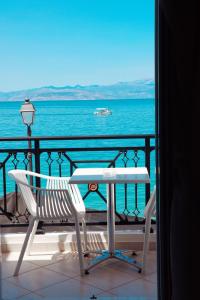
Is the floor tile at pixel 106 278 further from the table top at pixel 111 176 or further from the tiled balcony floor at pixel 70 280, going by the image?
the table top at pixel 111 176

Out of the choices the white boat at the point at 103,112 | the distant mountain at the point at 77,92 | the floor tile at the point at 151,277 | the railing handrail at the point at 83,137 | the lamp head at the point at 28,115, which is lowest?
the floor tile at the point at 151,277

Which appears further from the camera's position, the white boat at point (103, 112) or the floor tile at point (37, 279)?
the white boat at point (103, 112)

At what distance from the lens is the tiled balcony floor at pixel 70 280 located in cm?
297

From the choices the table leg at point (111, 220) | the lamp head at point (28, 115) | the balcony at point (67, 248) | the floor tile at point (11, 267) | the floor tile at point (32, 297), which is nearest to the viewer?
the floor tile at point (32, 297)

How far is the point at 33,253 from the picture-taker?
3830 millimetres

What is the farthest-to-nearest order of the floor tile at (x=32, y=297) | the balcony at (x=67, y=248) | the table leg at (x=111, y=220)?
1. the table leg at (x=111, y=220)
2. the balcony at (x=67, y=248)
3. the floor tile at (x=32, y=297)

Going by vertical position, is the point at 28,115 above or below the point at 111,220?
above

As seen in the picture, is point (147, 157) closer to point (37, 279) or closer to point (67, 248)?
point (67, 248)

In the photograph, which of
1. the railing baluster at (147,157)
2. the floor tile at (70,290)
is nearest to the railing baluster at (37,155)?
the railing baluster at (147,157)

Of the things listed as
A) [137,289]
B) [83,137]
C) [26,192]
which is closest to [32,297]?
[137,289]

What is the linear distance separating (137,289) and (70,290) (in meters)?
0.46

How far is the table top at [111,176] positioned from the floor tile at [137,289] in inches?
29.3

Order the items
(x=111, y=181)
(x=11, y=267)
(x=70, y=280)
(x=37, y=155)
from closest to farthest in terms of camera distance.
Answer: (x=70, y=280) → (x=111, y=181) → (x=11, y=267) → (x=37, y=155)

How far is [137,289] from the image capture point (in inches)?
120
